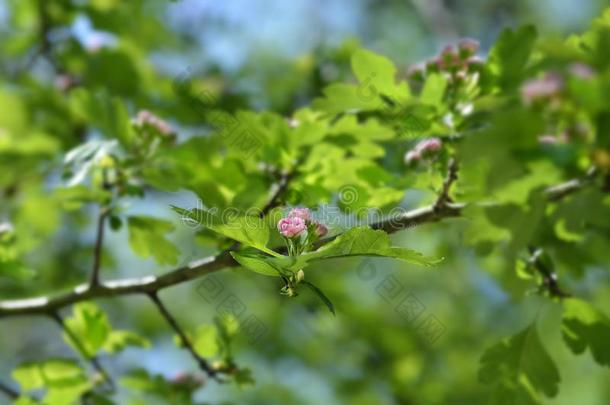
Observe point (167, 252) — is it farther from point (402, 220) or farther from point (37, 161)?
point (37, 161)

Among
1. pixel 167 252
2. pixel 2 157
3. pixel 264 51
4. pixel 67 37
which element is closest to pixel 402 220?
pixel 167 252

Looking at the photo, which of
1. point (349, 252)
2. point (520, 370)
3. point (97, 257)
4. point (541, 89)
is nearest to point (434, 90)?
point (541, 89)

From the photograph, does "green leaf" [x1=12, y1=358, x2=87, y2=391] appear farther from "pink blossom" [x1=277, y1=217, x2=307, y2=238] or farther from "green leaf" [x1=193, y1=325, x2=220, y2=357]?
"pink blossom" [x1=277, y1=217, x2=307, y2=238]

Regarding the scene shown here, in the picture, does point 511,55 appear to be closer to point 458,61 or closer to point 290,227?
point 458,61

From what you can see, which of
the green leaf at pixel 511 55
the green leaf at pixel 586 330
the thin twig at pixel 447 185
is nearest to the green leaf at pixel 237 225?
the thin twig at pixel 447 185

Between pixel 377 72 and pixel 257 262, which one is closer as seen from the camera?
pixel 257 262

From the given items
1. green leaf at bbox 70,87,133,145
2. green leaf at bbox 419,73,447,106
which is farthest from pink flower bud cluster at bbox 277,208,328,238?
green leaf at bbox 70,87,133,145

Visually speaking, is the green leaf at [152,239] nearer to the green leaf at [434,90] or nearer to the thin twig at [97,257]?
the thin twig at [97,257]

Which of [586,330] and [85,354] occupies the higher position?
[586,330]
